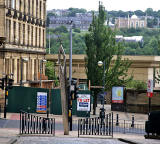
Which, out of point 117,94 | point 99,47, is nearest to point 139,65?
point 99,47

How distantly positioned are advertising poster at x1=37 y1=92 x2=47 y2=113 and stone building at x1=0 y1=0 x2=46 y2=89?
328 inches

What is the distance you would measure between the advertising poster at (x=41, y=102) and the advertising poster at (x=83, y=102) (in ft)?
9.40

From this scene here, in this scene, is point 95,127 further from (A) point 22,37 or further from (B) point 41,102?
(A) point 22,37

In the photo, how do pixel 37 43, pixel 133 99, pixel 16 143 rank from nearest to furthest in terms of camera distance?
1. pixel 16 143
2. pixel 133 99
3. pixel 37 43

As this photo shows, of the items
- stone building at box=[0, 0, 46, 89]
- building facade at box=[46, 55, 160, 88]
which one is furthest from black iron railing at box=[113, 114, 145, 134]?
building facade at box=[46, 55, 160, 88]

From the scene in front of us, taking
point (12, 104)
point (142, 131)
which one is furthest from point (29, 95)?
point (142, 131)

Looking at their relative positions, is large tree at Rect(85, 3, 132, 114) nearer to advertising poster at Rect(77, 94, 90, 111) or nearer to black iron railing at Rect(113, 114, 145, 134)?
advertising poster at Rect(77, 94, 90, 111)

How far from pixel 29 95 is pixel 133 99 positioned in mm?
11377

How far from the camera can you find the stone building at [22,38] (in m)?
56.8

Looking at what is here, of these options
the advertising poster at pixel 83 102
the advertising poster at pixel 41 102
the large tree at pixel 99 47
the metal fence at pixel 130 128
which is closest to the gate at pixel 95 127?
the metal fence at pixel 130 128

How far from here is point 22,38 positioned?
209 feet

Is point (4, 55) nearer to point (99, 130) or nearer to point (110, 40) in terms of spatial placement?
point (110, 40)

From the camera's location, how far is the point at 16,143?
83.4ft

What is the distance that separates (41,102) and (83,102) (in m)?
3.71
